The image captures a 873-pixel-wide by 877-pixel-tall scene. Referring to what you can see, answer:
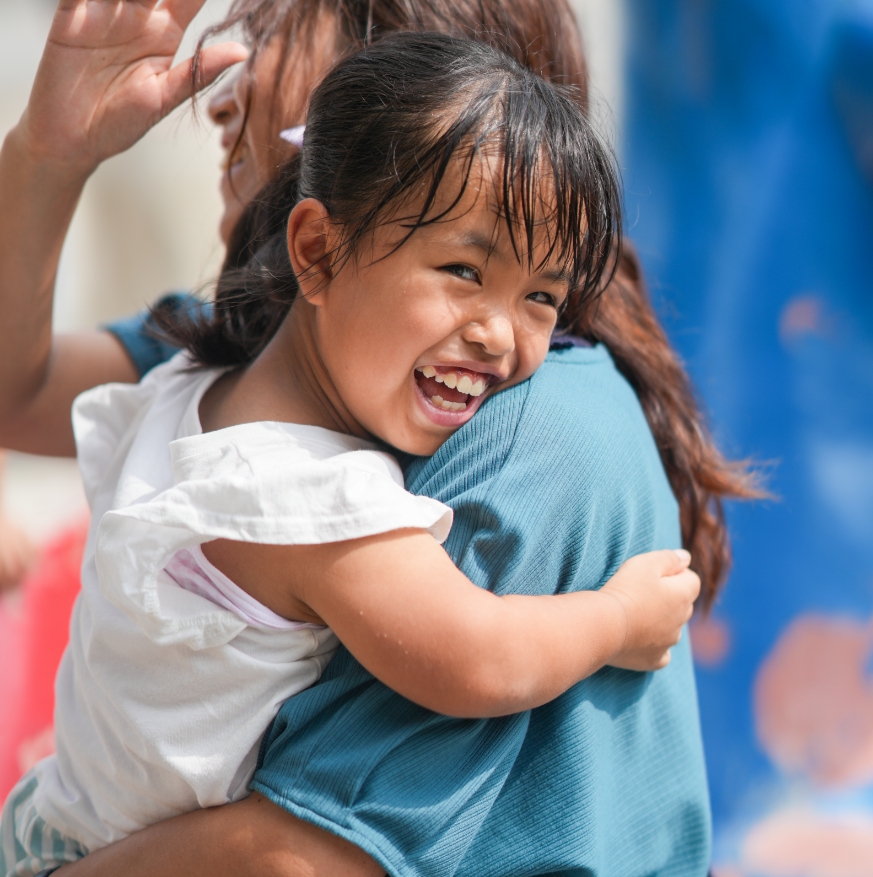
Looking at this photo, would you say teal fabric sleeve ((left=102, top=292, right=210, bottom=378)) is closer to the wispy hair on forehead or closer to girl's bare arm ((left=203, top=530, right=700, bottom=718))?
the wispy hair on forehead

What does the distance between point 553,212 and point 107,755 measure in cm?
71

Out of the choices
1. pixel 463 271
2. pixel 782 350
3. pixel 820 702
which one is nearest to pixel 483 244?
pixel 463 271

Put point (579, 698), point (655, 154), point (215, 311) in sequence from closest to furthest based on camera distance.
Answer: point (579, 698), point (215, 311), point (655, 154)

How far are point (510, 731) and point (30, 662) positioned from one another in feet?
5.66

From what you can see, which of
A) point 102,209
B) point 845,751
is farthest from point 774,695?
point 102,209

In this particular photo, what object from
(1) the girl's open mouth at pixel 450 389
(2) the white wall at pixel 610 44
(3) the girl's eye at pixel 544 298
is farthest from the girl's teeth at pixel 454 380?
(2) the white wall at pixel 610 44

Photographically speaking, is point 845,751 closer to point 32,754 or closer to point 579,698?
point 579,698

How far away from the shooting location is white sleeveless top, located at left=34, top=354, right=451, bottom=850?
31.3 inches

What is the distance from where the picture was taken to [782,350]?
7.54ft

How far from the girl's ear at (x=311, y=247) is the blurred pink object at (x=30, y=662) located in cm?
149

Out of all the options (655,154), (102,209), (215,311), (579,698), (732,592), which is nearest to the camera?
(579,698)

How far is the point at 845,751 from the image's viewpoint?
212cm

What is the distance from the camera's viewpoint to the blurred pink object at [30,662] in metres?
2.14

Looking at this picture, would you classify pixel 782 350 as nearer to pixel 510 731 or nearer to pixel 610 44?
pixel 610 44
